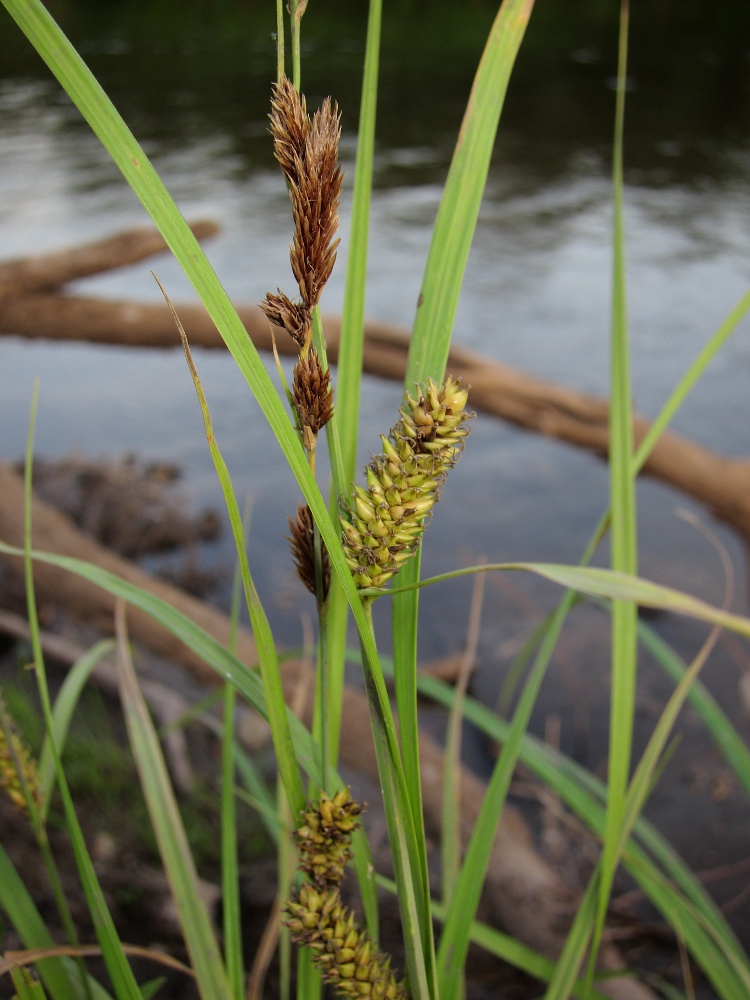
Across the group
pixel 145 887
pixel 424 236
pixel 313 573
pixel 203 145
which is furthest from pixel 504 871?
pixel 203 145

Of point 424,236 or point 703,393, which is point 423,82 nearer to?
point 424,236

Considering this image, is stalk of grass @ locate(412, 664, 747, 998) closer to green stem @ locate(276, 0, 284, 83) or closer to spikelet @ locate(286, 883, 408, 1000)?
spikelet @ locate(286, 883, 408, 1000)

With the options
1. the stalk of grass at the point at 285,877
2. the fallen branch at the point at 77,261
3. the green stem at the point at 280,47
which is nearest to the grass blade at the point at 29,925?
the stalk of grass at the point at 285,877

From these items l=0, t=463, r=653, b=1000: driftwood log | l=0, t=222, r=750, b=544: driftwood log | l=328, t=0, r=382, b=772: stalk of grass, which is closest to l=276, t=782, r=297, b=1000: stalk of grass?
l=328, t=0, r=382, b=772: stalk of grass

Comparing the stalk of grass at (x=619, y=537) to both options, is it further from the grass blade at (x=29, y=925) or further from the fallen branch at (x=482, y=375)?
the fallen branch at (x=482, y=375)

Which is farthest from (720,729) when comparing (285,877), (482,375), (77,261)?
(77,261)
